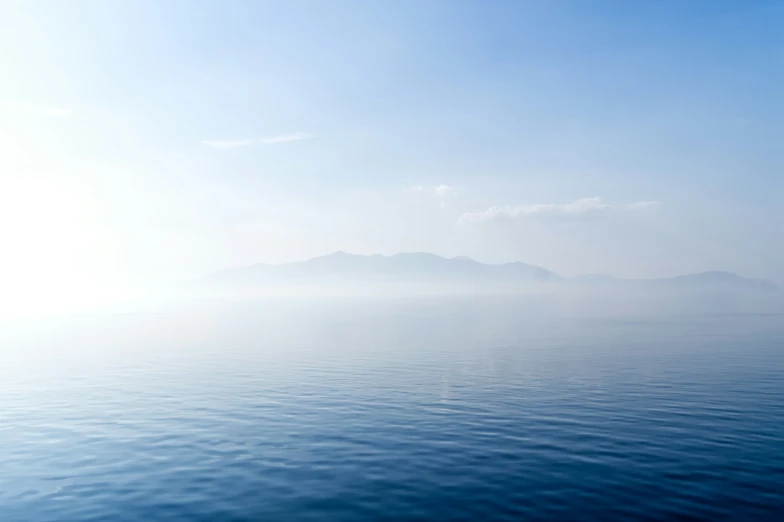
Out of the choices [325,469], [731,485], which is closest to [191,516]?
[325,469]

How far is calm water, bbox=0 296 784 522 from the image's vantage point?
28250 millimetres

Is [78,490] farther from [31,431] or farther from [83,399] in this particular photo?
[83,399]

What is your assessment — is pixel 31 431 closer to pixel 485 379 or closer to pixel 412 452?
pixel 412 452

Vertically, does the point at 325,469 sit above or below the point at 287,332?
below

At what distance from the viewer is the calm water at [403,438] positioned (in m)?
28.2

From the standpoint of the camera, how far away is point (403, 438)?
40562 mm

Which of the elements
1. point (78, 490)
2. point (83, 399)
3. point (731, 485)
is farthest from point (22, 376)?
point (731, 485)

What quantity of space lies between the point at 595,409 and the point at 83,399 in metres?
56.8

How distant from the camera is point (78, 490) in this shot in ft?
104

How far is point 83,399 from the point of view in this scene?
62156mm

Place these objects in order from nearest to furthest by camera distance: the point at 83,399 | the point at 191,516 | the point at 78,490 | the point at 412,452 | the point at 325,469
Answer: the point at 191,516 < the point at 78,490 < the point at 325,469 < the point at 412,452 < the point at 83,399

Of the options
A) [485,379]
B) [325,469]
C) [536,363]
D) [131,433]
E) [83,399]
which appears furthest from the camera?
[536,363]

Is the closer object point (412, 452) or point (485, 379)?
point (412, 452)

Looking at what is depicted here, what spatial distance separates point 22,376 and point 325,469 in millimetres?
72338
